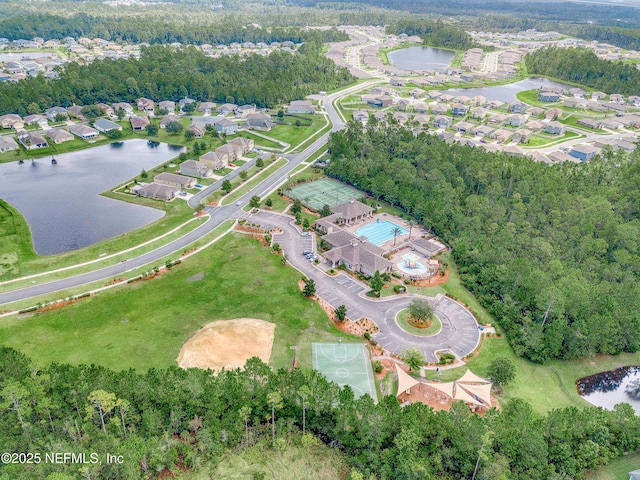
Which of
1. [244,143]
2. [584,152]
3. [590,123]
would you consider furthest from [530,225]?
[590,123]

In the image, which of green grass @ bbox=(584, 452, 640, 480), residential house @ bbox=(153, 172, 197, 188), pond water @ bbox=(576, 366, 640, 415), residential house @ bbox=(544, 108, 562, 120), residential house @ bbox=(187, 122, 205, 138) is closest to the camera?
green grass @ bbox=(584, 452, 640, 480)

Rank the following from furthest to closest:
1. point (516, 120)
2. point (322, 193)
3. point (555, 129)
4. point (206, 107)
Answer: point (206, 107) < point (516, 120) < point (555, 129) < point (322, 193)

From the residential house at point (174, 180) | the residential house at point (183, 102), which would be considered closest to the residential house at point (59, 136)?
the residential house at point (183, 102)

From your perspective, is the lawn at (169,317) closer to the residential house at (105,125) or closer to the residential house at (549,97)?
the residential house at (105,125)

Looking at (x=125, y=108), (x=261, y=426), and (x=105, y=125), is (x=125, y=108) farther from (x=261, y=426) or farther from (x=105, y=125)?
(x=261, y=426)

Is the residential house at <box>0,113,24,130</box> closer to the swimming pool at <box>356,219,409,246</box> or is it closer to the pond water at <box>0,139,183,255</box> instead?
the pond water at <box>0,139,183,255</box>

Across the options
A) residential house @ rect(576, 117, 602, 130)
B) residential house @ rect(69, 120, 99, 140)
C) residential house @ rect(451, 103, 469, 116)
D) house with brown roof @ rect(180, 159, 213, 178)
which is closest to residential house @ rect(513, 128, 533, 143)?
residential house @ rect(451, 103, 469, 116)
